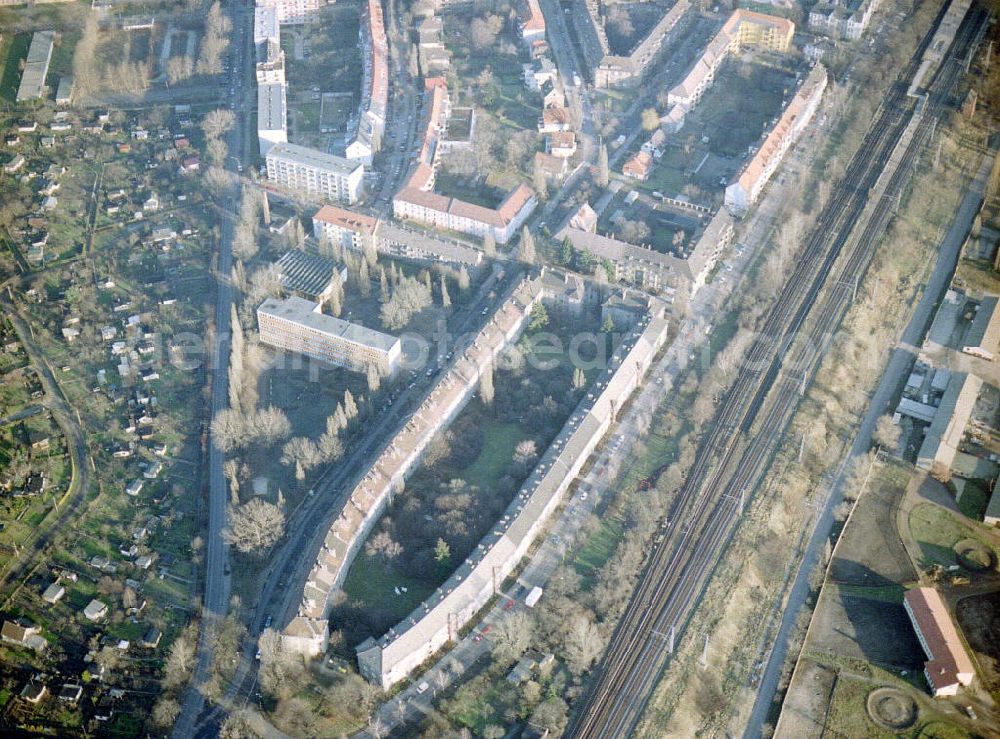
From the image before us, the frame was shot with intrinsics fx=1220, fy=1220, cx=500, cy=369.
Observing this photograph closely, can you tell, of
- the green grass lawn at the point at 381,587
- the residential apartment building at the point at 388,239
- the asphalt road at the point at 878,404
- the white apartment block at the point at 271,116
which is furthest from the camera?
the white apartment block at the point at 271,116

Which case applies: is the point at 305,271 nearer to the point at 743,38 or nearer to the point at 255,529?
the point at 255,529

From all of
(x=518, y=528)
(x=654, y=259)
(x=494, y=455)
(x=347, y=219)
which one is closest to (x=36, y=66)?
(x=347, y=219)

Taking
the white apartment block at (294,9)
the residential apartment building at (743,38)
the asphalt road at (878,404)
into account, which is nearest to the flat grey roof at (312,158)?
the white apartment block at (294,9)

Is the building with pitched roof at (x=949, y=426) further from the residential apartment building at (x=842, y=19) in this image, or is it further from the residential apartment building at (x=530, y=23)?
the residential apartment building at (x=530, y=23)

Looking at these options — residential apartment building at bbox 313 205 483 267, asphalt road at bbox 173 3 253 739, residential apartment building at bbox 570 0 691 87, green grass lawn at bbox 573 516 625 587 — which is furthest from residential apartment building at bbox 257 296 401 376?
residential apartment building at bbox 570 0 691 87

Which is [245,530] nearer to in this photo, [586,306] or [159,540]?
[159,540]

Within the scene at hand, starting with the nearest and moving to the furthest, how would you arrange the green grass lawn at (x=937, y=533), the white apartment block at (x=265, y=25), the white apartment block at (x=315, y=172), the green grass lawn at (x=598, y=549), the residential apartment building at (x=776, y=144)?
the green grass lawn at (x=598, y=549), the green grass lawn at (x=937, y=533), the residential apartment building at (x=776, y=144), the white apartment block at (x=315, y=172), the white apartment block at (x=265, y=25)

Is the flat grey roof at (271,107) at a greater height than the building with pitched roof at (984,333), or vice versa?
the building with pitched roof at (984,333)
